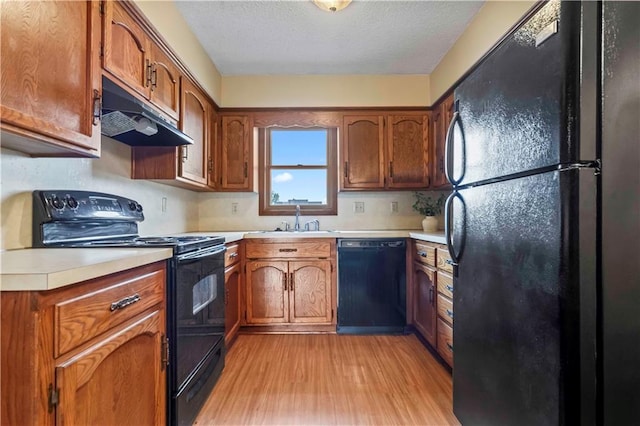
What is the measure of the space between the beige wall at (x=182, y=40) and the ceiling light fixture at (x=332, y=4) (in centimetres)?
94

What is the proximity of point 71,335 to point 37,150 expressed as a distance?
0.87 meters

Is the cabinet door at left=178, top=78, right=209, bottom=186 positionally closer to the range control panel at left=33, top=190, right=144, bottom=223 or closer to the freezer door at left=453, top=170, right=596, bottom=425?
the range control panel at left=33, top=190, right=144, bottom=223

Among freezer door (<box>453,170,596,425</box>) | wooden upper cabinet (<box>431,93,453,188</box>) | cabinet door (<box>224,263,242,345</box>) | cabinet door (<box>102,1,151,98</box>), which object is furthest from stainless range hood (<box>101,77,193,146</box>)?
wooden upper cabinet (<box>431,93,453,188</box>)

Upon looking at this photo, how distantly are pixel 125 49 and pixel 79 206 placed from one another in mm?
796

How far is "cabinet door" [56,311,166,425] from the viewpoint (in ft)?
2.67

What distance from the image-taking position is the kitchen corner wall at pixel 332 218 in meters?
3.26

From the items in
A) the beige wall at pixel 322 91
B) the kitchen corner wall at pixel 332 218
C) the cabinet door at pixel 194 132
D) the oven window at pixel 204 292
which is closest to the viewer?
the oven window at pixel 204 292

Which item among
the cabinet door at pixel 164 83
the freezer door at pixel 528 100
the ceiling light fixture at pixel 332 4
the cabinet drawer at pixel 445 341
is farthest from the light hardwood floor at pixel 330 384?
the ceiling light fixture at pixel 332 4

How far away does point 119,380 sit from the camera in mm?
1024

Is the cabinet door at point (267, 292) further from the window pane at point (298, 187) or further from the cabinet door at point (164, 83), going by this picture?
the cabinet door at point (164, 83)

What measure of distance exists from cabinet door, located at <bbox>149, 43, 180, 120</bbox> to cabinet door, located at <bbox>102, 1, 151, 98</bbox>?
6 cm

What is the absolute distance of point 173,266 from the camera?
4.49 ft

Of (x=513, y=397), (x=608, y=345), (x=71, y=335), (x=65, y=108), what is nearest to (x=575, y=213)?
(x=608, y=345)

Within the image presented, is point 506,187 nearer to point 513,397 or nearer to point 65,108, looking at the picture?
point 513,397
